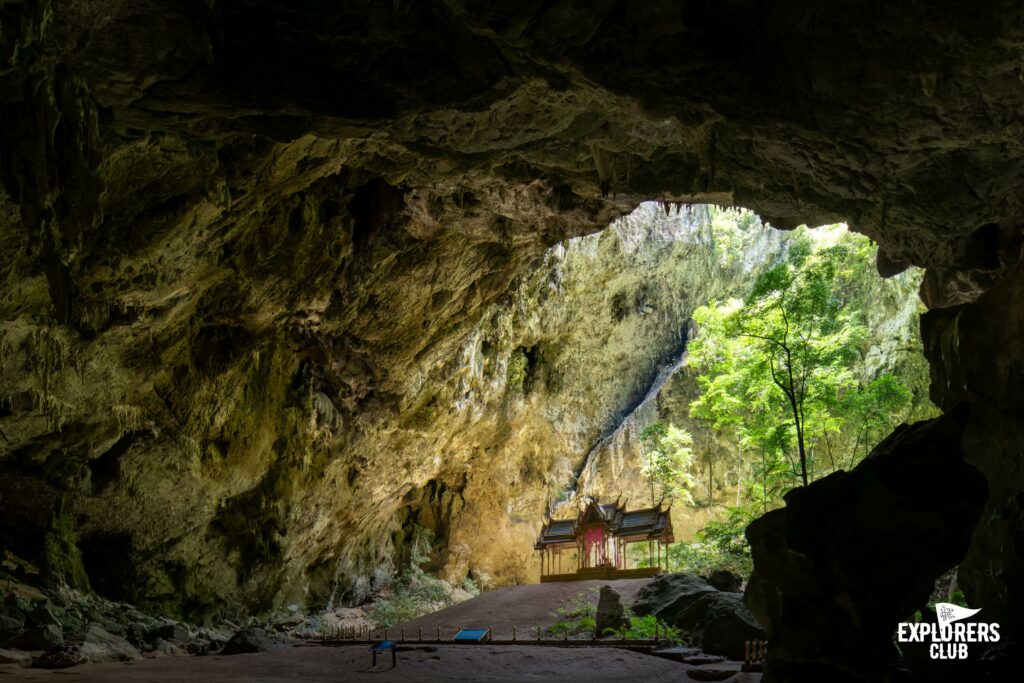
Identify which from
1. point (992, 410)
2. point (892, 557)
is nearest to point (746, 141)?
point (892, 557)

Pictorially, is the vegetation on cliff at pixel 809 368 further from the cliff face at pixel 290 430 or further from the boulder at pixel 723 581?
the cliff face at pixel 290 430

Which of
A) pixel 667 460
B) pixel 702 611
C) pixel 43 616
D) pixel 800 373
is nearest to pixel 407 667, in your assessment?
pixel 702 611

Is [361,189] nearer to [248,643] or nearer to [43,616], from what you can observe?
[248,643]

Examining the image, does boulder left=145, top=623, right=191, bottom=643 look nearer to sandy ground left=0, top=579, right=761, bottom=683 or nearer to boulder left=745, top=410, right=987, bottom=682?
sandy ground left=0, top=579, right=761, bottom=683

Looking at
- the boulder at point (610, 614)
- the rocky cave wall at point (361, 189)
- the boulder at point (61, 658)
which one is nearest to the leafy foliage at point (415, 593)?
the rocky cave wall at point (361, 189)

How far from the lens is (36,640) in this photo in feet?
32.8

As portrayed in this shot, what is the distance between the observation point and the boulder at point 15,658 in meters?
8.95

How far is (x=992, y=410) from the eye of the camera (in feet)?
29.5

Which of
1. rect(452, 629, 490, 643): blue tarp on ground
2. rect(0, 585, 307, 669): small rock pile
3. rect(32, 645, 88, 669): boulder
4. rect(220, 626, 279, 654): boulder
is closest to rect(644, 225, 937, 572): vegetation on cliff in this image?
rect(452, 629, 490, 643): blue tarp on ground

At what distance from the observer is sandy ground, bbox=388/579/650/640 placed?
52.2ft

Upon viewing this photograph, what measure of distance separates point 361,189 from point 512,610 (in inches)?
437

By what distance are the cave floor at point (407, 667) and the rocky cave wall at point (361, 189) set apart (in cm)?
416

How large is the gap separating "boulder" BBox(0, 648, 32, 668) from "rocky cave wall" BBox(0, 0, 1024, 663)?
134 inches

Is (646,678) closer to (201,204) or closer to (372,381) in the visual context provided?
(201,204)
